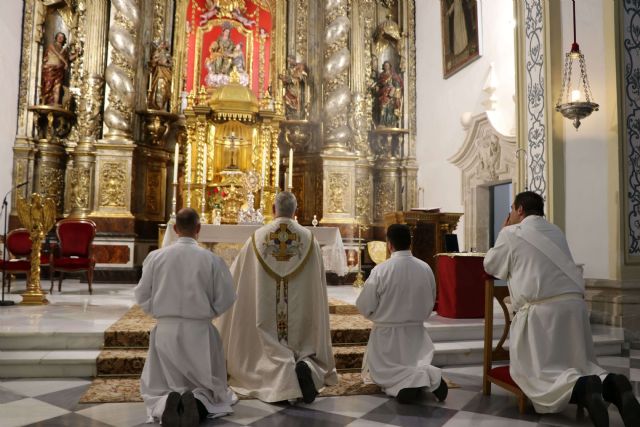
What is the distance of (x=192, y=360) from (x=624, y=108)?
5.31 meters

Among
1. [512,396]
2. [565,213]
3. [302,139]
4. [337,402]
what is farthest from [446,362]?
[302,139]

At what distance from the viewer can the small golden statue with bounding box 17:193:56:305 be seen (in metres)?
7.07

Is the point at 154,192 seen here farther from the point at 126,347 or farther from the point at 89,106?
the point at 126,347

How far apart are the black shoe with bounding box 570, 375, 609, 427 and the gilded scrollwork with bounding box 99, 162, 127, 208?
8997mm

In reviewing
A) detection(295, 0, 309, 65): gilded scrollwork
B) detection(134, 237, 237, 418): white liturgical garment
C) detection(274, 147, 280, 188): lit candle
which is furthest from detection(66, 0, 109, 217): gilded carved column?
detection(134, 237, 237, 418): white liturgical garment

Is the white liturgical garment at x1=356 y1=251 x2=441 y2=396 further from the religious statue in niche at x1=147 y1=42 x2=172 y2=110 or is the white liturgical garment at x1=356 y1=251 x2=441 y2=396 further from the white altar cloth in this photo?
the religious statue in niche at x1=147 y1=42 x2=172 y2=110

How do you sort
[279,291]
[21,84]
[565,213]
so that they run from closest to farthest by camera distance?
[279,291] < [565,213] < [21,84]

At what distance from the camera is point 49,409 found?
3832 millimetres

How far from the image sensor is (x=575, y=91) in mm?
6289

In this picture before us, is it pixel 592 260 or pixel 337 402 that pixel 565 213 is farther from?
pixel 337 402

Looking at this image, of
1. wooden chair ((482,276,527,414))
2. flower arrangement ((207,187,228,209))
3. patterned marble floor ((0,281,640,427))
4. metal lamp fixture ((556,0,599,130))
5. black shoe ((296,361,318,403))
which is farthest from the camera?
flower arrangement ((207,187,228,209))

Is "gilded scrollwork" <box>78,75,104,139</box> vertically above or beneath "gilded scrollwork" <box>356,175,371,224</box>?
above

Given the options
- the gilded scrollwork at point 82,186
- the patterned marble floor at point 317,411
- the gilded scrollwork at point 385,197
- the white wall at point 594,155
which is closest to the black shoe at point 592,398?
the patterned marble floor at point 317,411

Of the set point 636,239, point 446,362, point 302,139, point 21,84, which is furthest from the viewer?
point 302,139
